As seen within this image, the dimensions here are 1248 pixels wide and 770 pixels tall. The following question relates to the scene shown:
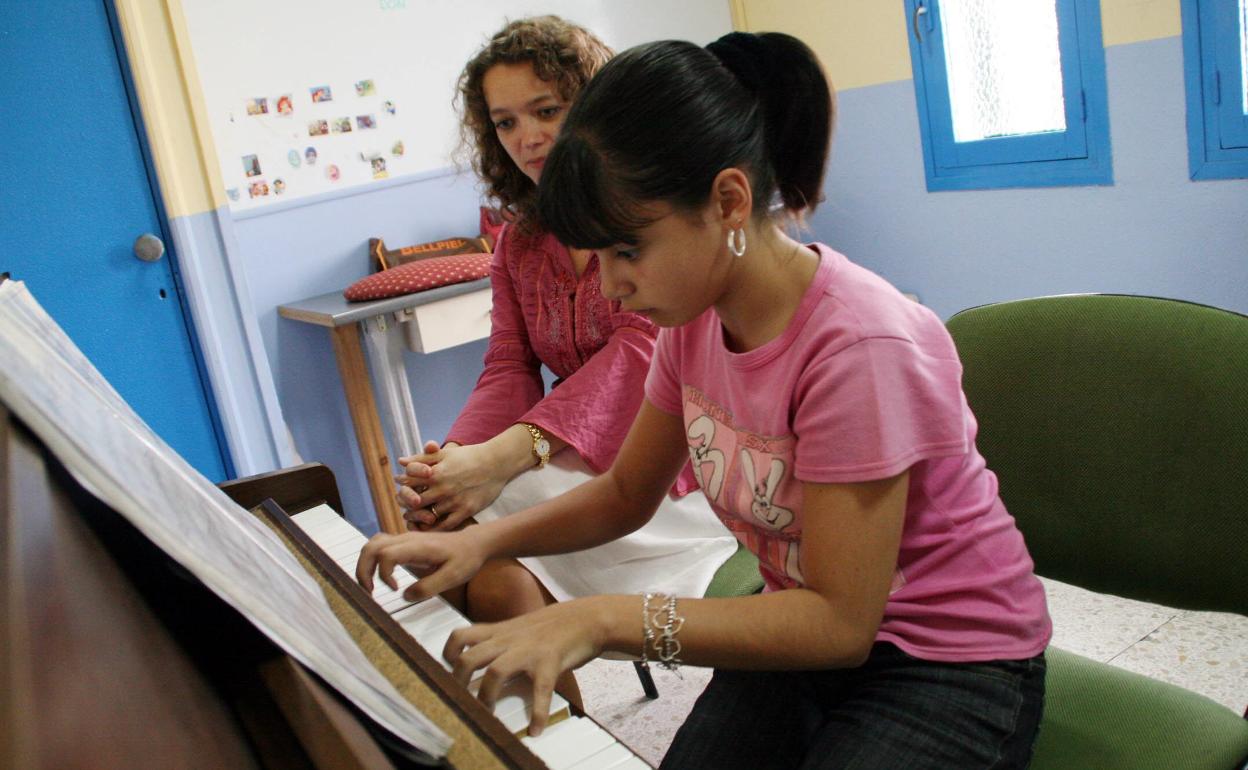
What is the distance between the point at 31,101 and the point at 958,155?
2558 millimetres

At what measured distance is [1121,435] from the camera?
3.46ft

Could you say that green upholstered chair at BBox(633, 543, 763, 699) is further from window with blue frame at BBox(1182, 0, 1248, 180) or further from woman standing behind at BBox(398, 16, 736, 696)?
window with blue frame at BBox(1182, 0, 1248, 180)

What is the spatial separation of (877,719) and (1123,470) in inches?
15.7

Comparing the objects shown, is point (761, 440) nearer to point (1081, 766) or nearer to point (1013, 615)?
point (1013, 615)

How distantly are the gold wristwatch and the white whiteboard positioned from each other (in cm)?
156

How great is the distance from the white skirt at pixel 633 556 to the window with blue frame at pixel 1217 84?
178 centimetres

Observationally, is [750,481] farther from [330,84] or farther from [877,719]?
[330,84]

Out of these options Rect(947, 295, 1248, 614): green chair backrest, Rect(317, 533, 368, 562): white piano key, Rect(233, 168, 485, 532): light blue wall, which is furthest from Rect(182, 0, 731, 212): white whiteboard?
Rect(947, 295, 1248, 614): green chair backrest

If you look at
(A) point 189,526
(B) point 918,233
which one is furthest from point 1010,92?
(A) point 189,526

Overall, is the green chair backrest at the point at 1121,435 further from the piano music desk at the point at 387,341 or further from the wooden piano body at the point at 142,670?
the piano music desk at the point at 387,341

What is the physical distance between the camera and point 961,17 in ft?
10.0

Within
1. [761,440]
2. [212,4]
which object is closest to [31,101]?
[212,4]

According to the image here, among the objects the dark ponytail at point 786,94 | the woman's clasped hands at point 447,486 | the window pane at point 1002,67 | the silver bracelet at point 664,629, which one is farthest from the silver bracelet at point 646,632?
the window pane at point 1002,67

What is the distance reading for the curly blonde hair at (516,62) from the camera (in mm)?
1535
